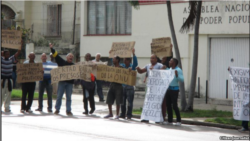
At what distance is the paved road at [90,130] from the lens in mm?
A: 9375

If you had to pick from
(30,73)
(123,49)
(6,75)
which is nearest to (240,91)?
(123,49)

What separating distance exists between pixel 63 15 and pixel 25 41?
285 centimetres

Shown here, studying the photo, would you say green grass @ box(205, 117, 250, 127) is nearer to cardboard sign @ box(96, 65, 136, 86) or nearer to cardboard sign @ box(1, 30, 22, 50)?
cardboard sign @ box(96, 65, 136, 86)

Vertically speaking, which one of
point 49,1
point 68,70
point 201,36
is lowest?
point 68,70

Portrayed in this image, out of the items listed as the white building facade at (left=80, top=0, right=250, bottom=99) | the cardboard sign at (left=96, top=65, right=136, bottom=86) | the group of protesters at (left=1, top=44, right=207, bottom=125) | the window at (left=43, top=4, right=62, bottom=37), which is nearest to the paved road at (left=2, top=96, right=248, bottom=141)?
the group of protesters at (left=1, top=44, right=207, bottom=125)

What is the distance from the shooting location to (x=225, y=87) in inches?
810

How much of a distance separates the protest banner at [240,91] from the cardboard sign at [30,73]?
6338 millimetres

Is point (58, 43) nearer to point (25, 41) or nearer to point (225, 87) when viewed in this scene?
point (25, 41)

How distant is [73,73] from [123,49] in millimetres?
1705

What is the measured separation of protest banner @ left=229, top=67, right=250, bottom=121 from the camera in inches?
441

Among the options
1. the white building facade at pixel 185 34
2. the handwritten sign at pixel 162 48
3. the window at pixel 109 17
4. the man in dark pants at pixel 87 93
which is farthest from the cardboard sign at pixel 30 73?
the window at pixel 109 17

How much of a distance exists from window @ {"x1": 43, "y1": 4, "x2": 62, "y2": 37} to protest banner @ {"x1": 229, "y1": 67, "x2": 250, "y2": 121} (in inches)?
686

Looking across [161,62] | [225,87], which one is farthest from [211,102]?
[161,62]

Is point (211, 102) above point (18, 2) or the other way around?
the other way around
